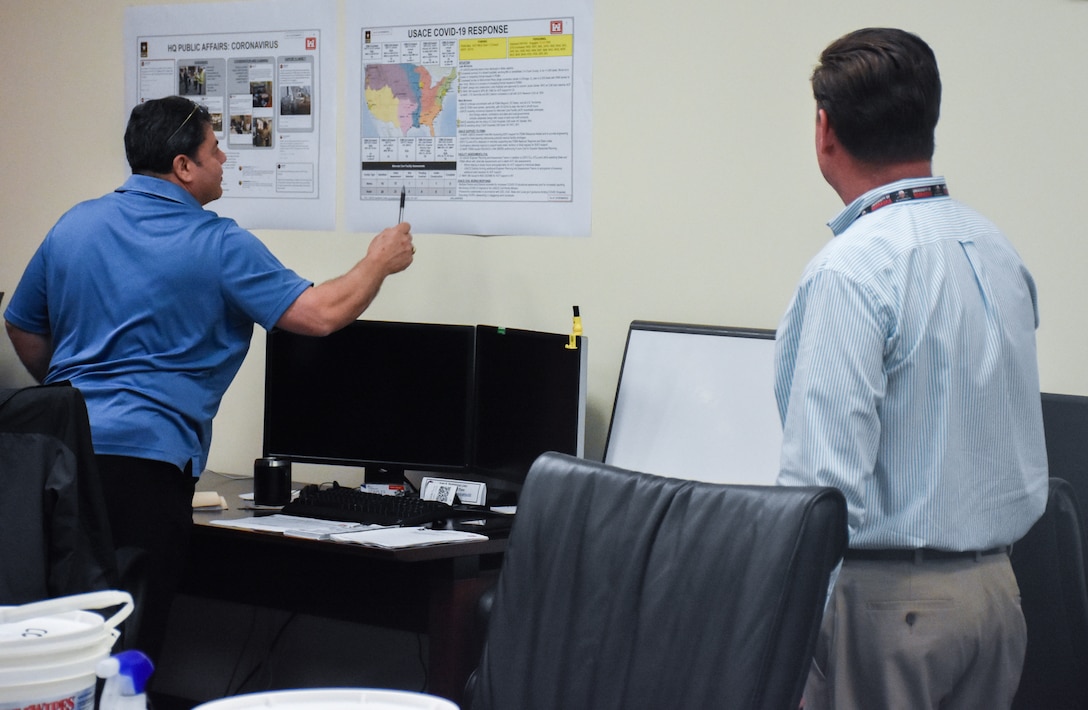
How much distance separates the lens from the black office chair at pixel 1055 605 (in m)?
1.70

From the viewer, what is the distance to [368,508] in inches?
98.7

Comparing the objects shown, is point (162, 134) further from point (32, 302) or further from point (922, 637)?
point (922, 637)

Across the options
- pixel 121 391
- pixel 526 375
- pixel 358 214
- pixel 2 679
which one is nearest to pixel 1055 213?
pixel 526 375

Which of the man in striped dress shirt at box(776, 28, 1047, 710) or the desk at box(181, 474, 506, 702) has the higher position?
the man in striped dress shirt at box(776, 28, 1047, 710)

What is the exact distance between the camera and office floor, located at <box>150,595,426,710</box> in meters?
2.91

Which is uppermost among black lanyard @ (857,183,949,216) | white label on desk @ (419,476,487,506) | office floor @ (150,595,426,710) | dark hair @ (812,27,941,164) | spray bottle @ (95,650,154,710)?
dark hair @ (812,27,941,164)

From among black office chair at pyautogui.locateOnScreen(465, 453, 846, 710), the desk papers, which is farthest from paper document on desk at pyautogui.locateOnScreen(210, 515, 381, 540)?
black office chair at pyautogui.locateOnScreen(465, 453, 846, 710)

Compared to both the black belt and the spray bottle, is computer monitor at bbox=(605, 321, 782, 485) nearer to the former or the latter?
the black belt

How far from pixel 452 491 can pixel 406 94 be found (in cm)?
102

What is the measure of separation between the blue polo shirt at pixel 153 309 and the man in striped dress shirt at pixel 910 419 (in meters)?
1.30

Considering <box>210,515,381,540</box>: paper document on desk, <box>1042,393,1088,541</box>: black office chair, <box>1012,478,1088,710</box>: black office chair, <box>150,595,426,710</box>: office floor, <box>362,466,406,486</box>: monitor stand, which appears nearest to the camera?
<box>1012,478,1088,710</box>: black office chair

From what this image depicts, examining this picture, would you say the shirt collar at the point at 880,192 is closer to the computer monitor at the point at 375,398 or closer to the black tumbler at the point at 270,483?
the computer monitor at the point at 375,398

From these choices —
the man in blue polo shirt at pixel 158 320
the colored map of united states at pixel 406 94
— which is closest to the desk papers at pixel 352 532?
the man in blue polo shirt at pixel 158 320

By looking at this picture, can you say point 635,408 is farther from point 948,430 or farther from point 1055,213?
point 948,430
